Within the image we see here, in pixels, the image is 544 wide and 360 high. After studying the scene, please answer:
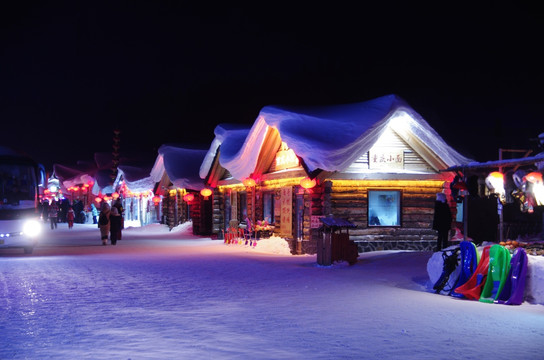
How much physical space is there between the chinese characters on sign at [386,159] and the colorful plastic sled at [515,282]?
34.0 ft

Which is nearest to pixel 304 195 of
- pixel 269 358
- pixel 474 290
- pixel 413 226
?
pixel 413 226

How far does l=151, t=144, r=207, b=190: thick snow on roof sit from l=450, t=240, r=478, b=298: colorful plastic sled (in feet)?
71.1

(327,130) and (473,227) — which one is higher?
(327,130)

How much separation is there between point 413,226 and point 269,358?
1561cm

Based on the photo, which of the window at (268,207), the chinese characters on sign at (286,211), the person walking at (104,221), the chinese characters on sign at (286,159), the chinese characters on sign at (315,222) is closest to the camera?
the chinese characters on sign at (315,222)

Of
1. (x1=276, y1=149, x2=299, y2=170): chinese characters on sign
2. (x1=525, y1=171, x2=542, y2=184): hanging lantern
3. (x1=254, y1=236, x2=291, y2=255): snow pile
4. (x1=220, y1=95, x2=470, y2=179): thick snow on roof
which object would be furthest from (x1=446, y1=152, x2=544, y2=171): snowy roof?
(x1=254, y1=236, x2=291, y2=255): snow pile

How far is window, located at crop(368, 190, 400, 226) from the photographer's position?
20812mm

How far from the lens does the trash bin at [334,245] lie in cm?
1584

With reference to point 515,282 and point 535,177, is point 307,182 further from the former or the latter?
point 515,282

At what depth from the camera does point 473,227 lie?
46.4 ft

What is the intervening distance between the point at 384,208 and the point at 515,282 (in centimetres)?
1108

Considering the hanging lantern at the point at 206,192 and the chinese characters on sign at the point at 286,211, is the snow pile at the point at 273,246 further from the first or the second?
the hanging lantern at the point at 206,192

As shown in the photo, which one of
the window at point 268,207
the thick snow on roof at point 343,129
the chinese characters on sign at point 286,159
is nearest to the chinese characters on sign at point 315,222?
the thick snow on roof at point 343,129

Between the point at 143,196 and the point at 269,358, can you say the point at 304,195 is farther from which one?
the point at 143,196
